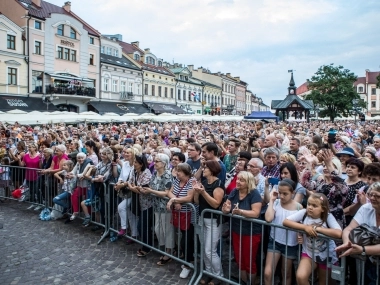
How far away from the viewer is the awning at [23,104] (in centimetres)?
2939

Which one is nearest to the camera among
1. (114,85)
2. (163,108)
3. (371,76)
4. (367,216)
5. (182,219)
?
(367,216)

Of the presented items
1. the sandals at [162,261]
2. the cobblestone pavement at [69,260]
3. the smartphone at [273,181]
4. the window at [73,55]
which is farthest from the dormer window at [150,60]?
the smartphone at [273,181]

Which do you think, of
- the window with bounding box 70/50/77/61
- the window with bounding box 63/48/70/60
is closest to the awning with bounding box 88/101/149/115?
the window with bounding box 70/50/77/61

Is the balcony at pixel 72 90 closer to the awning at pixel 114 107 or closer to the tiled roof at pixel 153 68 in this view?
the awning at pixel 114 107

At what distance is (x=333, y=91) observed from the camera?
53062mm

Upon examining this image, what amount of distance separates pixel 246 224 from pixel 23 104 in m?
31.5

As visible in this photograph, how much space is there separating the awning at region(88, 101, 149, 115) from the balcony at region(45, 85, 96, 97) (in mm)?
1356

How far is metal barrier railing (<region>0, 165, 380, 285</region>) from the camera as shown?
4.10m

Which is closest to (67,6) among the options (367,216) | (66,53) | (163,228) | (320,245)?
(66,53)

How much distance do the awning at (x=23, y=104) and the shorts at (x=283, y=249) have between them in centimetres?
2985

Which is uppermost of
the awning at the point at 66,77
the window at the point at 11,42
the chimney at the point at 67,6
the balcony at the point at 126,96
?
the chimney at the point at 67,6

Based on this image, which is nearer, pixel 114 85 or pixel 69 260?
pixel 69 260

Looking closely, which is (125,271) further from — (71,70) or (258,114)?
(71,70)

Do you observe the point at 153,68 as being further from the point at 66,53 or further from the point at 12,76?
the point at 12,76
